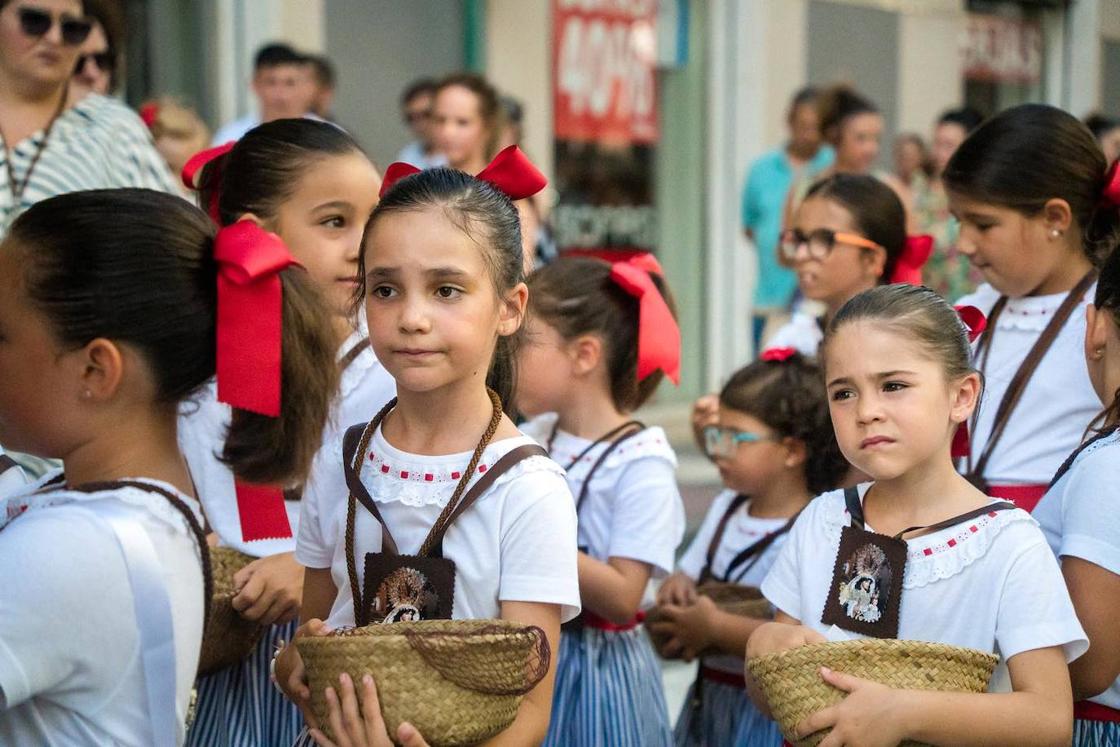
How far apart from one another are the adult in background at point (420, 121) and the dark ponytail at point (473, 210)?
Answer: 4.29 meters

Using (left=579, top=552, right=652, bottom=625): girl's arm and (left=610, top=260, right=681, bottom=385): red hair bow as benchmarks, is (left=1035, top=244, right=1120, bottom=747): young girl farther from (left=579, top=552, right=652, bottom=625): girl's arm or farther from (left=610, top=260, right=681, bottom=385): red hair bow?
(left=610, top=260, right=681, bottom=385): red hair bow

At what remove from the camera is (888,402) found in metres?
2.46

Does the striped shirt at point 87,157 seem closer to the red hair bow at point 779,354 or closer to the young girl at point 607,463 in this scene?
the young girl at point 607,463

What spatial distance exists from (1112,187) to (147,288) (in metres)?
2.26

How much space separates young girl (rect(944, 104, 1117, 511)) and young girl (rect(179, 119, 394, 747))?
1.39 m

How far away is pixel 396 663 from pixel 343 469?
554 millimetres

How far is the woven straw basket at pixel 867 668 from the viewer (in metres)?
2.17

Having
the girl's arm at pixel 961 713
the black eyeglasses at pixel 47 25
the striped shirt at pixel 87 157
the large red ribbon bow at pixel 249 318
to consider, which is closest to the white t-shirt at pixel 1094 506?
the girl's arm at pixel 961 713

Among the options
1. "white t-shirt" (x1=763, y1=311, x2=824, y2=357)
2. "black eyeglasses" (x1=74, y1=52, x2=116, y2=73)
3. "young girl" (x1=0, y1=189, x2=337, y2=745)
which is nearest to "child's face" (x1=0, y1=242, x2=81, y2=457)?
"young girl" (x1=0, y1=189, x2=337, y2=745)

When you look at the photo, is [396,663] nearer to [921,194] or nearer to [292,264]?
[292,264]

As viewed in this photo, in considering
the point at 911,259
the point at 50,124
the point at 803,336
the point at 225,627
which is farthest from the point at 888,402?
the point at 50,124

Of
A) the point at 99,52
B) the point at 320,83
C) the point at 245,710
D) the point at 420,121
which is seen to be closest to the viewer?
the point at 245,710

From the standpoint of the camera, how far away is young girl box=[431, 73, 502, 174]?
21.6 ft

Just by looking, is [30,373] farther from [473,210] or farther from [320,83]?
[320,83]
